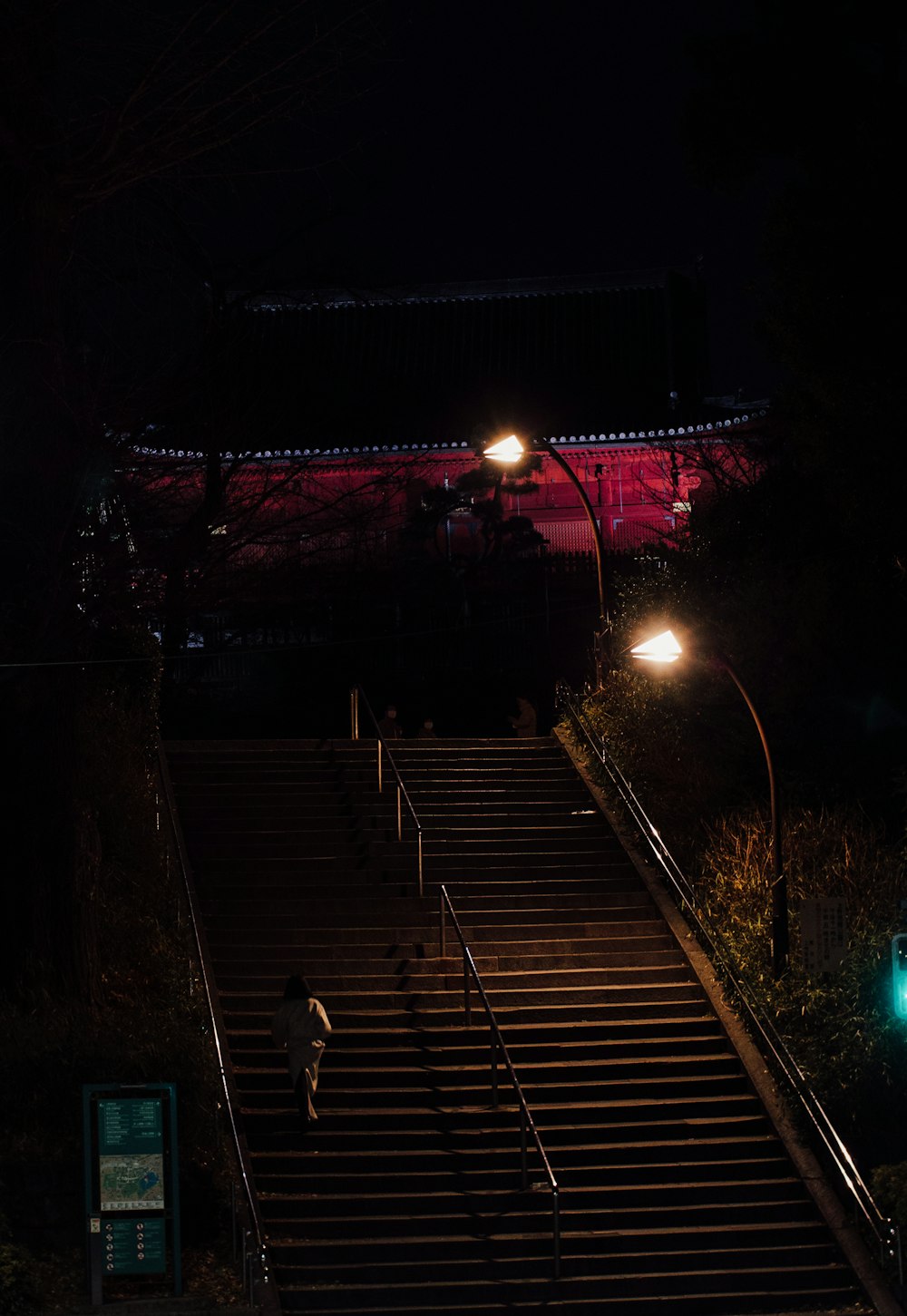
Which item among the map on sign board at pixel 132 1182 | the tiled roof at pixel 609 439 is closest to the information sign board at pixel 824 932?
the map on sign board at pixel 132 1182

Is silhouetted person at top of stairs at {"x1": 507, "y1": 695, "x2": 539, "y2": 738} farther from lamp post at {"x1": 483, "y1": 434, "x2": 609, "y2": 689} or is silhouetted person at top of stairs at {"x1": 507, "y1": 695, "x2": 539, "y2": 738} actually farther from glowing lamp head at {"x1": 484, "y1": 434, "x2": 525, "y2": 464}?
glowing lamp head at {"x1": 484, "y1": 434, "x2": 525, "y2": 464}

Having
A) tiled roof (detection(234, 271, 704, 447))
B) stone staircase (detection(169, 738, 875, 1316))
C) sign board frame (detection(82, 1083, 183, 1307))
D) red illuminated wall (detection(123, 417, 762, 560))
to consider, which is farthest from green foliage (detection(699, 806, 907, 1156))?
tiled roof (detection(234, 271, 704, 447))

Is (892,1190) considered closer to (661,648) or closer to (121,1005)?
(661,648)

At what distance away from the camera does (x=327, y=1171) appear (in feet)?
49.4

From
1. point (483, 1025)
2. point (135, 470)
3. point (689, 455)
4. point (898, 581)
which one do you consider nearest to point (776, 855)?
point (483, 1025)

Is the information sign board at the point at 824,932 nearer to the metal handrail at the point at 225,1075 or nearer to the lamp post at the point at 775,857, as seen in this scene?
the lamp post at the point at 775,857

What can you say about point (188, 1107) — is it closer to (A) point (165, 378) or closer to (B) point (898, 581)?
(A) point (165, 378)

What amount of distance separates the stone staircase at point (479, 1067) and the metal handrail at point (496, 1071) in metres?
0.18

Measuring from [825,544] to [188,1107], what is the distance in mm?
11826

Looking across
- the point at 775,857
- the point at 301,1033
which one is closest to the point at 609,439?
the point at 775,857

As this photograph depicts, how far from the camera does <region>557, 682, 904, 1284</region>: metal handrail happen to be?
13984 millimetres

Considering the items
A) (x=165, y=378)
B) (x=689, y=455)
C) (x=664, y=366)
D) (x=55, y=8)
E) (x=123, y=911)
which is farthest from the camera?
(x=664, y=366)

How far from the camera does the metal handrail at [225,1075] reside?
42.8 feet

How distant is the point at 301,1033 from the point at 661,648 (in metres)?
5.52
